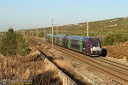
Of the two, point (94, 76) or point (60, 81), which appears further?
point (94, 76)

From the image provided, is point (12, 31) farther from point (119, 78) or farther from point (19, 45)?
point (119, 78)

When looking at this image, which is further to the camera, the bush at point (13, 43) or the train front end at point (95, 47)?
the bush at point (13, 43)

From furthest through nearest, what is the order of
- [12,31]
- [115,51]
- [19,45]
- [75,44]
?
[12,31] → [19,45] → [75,44] → [115,51]

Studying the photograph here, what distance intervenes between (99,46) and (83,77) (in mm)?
15426

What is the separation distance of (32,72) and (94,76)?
13.1 metres

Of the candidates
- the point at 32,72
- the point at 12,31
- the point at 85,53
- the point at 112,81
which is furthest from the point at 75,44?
the point at 32,72

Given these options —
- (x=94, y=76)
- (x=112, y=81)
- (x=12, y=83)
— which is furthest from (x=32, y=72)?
(x=94, y=76)

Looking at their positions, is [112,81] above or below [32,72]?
below

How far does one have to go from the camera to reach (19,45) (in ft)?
167

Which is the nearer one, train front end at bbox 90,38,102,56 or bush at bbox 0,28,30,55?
train front end at bbox 90,38,102,56

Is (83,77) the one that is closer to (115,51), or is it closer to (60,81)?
(60,81)

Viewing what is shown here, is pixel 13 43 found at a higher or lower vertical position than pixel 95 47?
lower

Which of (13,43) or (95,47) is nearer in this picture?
(95,47)

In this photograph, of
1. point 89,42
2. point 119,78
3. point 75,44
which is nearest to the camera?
point 119,78
